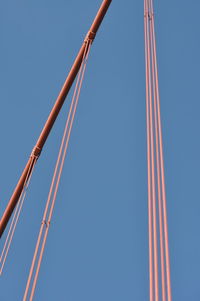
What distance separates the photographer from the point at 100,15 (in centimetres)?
992

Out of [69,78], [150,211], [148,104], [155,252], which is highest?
[69,78]

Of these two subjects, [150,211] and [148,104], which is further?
[148,104]

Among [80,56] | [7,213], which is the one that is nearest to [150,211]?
[7,213]

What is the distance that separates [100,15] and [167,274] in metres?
7.46

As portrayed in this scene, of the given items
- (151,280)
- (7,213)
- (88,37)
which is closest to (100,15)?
(88,37)

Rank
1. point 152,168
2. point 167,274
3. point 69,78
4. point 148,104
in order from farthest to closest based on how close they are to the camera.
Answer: point 69,78, point 148,104, point 152,168, point 167,274

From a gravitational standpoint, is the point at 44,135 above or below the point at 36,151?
above

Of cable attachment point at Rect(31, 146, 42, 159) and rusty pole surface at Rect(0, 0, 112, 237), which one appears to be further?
cable attachment point at Rect(31, 146, 42, 159)

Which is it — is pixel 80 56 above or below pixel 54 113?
above

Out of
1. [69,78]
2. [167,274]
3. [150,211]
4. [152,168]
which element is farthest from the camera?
[69,78]

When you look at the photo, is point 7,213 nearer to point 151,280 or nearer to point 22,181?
point 22,181

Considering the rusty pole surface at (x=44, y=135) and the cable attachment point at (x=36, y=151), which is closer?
the rusty pole surface at (x=44, y=135)

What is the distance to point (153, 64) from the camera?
259 inches

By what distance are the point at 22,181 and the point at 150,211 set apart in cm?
554
